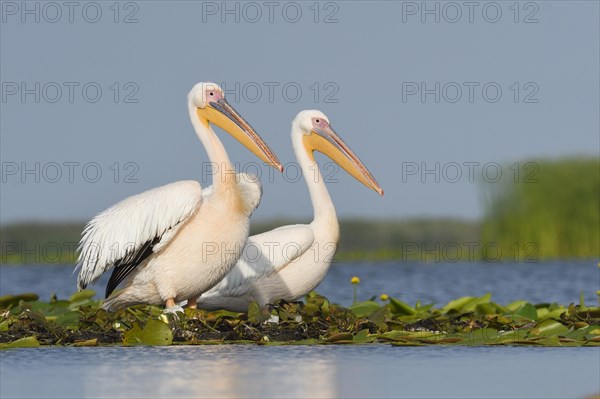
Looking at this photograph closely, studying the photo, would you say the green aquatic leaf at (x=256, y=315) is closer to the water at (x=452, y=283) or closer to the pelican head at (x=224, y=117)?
the pelican head at (x=224, y=117)

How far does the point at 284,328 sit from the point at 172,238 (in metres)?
1.15

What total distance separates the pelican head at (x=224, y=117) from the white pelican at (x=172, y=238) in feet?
1.47

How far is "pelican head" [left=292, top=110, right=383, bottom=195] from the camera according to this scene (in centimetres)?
1116

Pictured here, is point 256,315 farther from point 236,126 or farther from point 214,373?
point 214,373

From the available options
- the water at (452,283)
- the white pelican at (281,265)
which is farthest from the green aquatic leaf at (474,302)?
the water at (452,283)

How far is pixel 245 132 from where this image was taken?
→ 32.6 feet

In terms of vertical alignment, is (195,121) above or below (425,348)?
above

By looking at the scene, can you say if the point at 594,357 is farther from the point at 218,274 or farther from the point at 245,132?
the point at 245,132

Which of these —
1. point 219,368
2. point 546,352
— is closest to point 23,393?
point 219,368

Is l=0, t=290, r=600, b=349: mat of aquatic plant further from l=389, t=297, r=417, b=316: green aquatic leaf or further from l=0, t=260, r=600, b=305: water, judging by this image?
l=0, t=260, r=600, b=305: water

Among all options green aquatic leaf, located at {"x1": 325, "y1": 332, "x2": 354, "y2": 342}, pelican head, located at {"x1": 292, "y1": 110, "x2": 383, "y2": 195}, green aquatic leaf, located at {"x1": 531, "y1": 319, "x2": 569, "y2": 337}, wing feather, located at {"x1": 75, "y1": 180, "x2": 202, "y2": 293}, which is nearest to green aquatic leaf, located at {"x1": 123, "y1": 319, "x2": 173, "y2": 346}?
wing feather, located at {"x1": 75, "y1": 180, "x2": 202, "y2": 293}

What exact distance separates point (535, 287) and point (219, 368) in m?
14.4

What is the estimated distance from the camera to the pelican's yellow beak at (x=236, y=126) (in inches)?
389

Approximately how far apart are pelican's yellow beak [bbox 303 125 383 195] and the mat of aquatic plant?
180 cm
